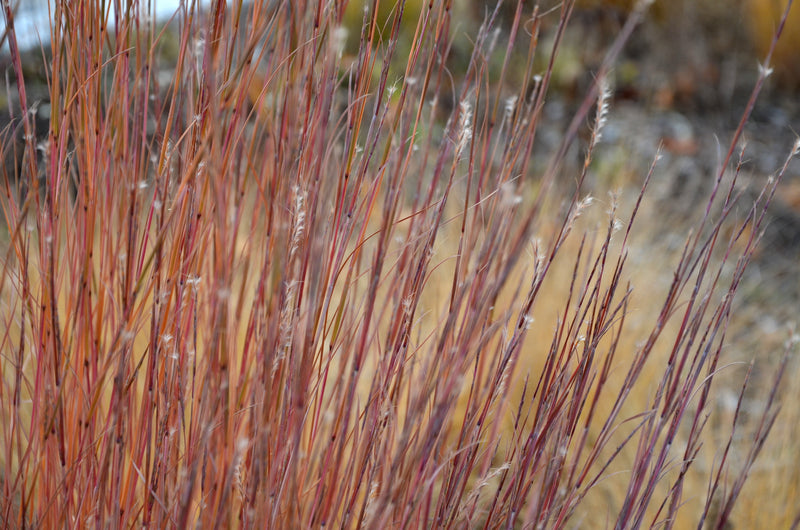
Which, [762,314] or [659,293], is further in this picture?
[762,314]

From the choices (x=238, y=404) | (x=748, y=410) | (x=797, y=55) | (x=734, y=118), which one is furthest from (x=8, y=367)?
(x=797, y=55)

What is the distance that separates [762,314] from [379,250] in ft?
Result: 11.5

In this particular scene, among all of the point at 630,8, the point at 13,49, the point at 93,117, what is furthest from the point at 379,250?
the point at 630,8

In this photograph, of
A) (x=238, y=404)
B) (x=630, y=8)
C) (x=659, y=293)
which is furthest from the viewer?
(x=630, y=8)

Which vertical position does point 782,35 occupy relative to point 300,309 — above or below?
above

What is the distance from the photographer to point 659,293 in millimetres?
2799

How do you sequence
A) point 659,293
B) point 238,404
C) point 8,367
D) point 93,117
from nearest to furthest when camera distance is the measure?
point 238,404 → point 93,117 → point 8,367 → point 659,293

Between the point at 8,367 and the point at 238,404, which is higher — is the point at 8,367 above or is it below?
below

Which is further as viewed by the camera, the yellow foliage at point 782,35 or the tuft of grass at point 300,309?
the yellow foliage at point 782,35

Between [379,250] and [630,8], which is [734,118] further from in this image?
[379,250]

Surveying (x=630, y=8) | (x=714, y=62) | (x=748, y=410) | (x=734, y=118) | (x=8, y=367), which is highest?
(x=630, y=8)

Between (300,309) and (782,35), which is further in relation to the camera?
(782,35)

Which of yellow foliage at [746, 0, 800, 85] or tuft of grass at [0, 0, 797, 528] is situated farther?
yellow foliage at [746, 0, 800, 85]

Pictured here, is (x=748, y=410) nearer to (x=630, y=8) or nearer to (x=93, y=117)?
(x=93, y=117)
